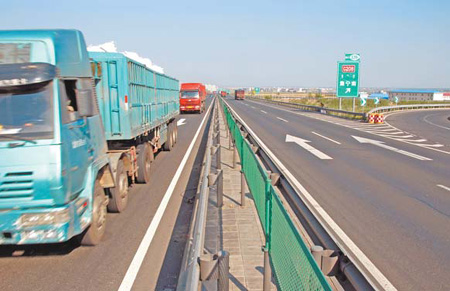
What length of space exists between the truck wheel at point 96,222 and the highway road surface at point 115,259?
0.48ft

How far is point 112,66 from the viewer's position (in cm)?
801

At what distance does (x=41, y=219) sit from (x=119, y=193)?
2770 millimetres

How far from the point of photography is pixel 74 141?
511 cm

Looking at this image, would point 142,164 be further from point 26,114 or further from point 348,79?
point 348,79

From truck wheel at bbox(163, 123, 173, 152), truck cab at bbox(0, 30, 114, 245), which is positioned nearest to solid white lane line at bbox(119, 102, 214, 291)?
truck cab at bbox(0, 30, 114, 245)

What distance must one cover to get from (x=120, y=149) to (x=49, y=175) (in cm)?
391

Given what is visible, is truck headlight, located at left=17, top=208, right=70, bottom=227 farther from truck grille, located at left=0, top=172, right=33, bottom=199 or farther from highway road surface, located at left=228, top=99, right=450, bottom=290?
highway road surface, located at left=228, top=99, right=450, bottom=290

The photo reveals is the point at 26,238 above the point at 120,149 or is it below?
below

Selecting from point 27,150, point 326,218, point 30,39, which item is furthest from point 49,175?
point 326,218

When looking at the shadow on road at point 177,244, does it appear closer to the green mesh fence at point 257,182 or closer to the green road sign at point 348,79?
the green mesh fence at point 257,182

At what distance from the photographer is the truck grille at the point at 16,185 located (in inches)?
180

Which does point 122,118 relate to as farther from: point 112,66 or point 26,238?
point 26,238

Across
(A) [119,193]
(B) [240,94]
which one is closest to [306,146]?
(A) [119,193]

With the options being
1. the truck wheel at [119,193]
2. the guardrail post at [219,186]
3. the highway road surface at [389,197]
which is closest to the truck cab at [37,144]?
the truck wheel at [119,193]
